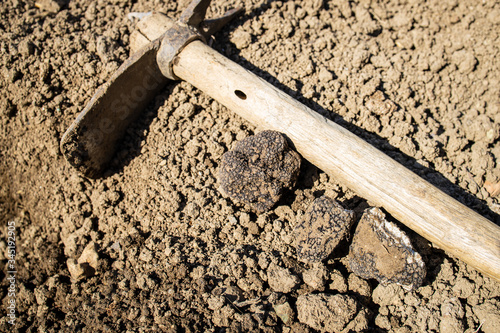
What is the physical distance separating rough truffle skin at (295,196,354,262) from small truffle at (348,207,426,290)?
0.11m

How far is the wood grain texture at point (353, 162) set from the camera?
77.4 inches

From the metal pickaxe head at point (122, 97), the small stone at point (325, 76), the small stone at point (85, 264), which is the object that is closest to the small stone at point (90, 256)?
the small stone at point (85, 264)

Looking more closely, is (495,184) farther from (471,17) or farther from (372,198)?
(471,17)

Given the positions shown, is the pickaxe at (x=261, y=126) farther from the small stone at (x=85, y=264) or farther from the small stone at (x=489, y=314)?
the small stone at (x=85, y=264)

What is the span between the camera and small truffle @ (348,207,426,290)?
6.86 ft

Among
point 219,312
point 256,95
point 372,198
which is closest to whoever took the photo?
point 219,312

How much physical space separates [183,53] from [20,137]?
1.56 meters

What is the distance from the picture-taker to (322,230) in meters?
2.18

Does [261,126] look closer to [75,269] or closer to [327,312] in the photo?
[327,312]

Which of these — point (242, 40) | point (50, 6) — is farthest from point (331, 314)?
point (50, 6)

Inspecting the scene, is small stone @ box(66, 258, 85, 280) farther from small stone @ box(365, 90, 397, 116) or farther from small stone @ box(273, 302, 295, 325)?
small stone @ box(365, 90, 397, 116)

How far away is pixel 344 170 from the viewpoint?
2229 mm

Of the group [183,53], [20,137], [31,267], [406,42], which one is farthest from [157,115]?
[406,42]

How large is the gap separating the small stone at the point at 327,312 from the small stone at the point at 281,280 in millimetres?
115
